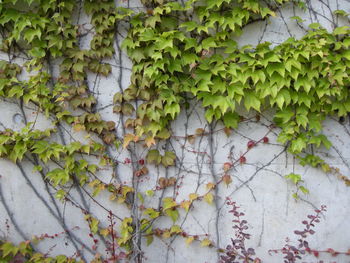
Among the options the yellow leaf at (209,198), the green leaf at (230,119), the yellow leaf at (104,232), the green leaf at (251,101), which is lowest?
the yellow leaf at (104,232)

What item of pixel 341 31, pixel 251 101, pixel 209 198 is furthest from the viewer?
pixel 209 198

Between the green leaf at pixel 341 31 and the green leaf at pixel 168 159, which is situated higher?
the green leaf at pixel 341 31

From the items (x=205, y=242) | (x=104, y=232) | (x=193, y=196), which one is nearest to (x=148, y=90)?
(x=193, y=196)

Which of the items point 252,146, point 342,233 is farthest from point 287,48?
point 342,233

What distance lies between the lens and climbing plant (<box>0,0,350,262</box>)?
8.79ft

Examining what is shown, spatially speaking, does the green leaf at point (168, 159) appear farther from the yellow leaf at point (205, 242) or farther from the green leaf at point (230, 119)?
the yellow leaf at point (205, 242)

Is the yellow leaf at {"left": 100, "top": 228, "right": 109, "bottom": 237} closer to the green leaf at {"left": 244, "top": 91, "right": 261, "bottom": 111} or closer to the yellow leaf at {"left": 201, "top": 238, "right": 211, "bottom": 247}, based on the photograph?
the yellow leaf at {"left": 201, "top": 238, "right": 211, "bottom": 247}

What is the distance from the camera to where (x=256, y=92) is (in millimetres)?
2699

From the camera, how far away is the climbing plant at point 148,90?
8.79ft

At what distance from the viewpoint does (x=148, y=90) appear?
110 inches

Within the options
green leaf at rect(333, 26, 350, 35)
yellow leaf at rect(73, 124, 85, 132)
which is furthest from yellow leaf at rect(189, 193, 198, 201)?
green leaf at rect(333, 26, 350, 35)

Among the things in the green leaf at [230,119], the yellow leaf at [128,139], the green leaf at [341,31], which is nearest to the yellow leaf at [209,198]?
the green leaf at [230,119]

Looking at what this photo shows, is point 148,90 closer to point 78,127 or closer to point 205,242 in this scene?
point 78,127

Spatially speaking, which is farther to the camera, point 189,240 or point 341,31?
point 189,240
